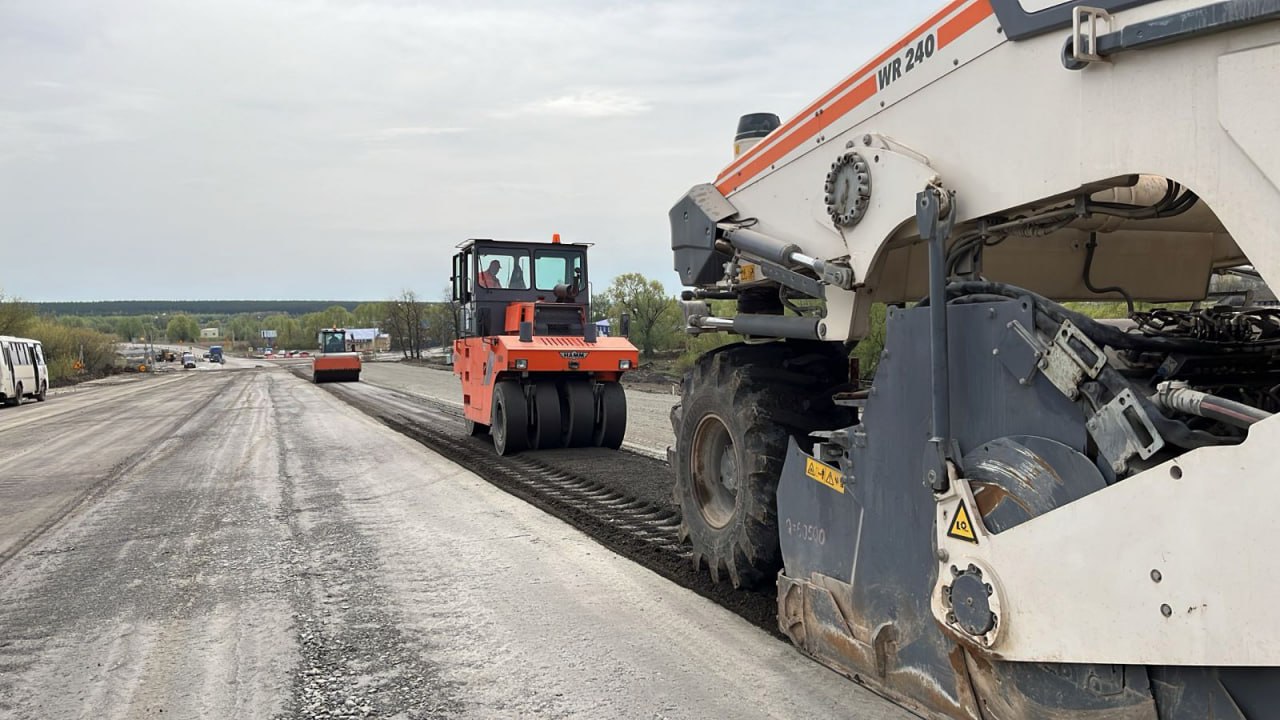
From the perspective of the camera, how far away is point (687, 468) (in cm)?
531

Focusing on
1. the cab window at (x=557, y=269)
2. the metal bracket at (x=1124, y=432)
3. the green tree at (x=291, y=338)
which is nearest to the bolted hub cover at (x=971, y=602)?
the metal bracket at (x=1124, y=432)

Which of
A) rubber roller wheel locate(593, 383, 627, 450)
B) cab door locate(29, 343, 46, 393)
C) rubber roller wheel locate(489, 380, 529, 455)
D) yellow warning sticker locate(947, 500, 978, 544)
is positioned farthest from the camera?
cab door locate(29, 343, 46, 393)

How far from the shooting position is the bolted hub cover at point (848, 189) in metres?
3.70

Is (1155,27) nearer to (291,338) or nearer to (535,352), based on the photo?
(535,352)

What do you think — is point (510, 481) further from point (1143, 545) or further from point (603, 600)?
point (1143, 545)

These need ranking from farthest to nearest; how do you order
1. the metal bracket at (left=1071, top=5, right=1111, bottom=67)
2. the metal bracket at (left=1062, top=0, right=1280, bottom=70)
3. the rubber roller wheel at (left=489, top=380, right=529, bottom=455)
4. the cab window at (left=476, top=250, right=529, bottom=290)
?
1. the cab window at (left=476, top=250, right=529, bottom=290)
2. the rubber roller wheel at (left=489, top=380, right=529, bottom=455)
3. the metal bracket at (left=1071, top=5, right=1111, bottom=67)
4. the metal bracket at (left=1062, top=0, right=1280, bottom=70)

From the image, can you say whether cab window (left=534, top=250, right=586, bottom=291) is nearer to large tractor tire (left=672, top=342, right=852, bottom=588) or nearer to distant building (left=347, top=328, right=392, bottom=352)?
large tractor tire (left=672, top=342, right=852, bottom=588)

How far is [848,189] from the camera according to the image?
3797 mm

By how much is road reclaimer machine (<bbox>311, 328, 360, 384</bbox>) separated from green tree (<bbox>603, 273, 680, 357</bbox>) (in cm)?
1505

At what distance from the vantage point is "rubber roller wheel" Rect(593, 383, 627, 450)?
11820 mm

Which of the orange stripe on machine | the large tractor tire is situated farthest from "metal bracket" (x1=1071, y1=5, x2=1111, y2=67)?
the large tractor tire

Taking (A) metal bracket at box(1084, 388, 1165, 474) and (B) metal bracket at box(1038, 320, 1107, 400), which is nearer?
(A) metal bracket at box(1084, 388, 1165, 474)

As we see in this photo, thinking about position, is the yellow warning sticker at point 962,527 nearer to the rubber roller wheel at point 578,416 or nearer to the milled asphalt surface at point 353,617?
the milled asphalt surface at point 353,617

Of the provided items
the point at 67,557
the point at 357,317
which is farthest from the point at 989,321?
the point at 357,317
